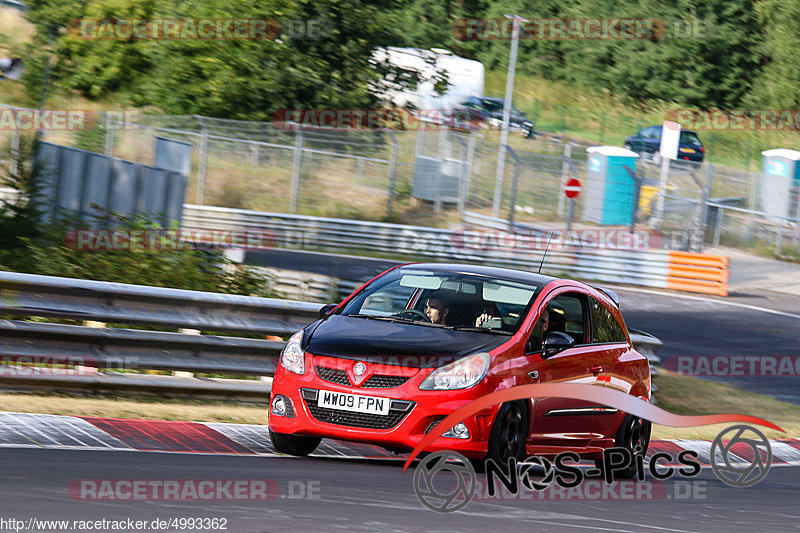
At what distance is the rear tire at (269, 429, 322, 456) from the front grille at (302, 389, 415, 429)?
386 mm

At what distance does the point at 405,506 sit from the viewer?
6246 mm

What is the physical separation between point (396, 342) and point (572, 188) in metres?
23.5

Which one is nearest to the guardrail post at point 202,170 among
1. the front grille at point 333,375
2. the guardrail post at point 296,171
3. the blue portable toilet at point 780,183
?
the guardrail post at point 296,171

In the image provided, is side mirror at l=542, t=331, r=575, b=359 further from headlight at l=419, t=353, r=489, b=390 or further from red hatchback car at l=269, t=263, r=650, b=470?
headlight at l=419, t=353, r=489, b=390

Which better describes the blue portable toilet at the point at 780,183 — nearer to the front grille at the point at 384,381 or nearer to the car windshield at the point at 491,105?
the car windshield at the point at 491,105

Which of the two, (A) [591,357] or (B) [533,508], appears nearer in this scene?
(B) [533,508]

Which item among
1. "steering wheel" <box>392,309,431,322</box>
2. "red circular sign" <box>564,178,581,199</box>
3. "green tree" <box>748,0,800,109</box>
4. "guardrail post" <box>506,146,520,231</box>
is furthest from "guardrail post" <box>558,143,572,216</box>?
"green tree" <box>748,0,800,109</box>

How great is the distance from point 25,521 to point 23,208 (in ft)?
32.0

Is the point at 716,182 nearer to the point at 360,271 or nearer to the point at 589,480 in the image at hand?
the point at 360,271

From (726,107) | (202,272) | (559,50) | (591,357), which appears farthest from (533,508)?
(559,50)

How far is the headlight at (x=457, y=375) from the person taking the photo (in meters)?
7.46

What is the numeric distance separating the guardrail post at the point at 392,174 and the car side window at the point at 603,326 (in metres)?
22.2

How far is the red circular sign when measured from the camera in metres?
30.6

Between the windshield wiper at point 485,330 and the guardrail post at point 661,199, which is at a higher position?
the guardrail post at point 661,199
